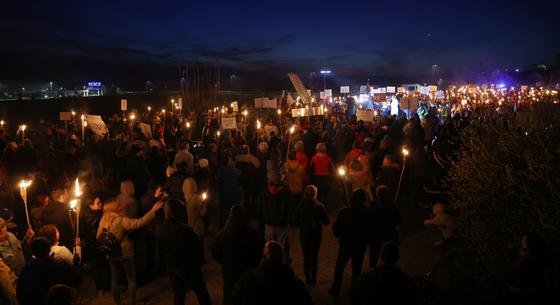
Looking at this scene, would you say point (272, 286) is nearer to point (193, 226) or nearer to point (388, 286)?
point (388, 286)

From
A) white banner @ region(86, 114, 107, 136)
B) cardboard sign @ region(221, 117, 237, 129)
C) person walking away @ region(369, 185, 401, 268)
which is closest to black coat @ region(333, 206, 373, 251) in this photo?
person walking away @ region(369, 185, 401, 268)

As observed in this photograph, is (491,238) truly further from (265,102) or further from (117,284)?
(265,102)

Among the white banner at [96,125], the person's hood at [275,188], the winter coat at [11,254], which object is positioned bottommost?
the winter coat at [11,254]

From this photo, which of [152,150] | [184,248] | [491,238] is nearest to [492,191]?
[491,238]

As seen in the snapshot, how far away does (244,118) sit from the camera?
18.6m

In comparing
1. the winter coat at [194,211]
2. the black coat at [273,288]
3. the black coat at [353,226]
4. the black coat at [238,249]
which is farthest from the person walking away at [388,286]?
the winter coat at [194,211]

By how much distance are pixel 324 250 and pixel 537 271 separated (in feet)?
14.1

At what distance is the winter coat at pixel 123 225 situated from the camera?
594 centimetres

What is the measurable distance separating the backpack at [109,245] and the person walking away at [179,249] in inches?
36.3

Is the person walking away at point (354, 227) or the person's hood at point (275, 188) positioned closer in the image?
the person walking away at point (354, 227)

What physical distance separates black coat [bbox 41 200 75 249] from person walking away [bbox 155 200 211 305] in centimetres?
204

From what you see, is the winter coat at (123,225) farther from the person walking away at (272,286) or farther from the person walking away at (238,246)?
the person walking away at (272,286)

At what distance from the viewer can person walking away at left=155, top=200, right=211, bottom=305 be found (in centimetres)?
523

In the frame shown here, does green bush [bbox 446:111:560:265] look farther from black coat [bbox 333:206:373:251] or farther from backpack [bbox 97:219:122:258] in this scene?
backpack [bbox 97:219:122:258]
